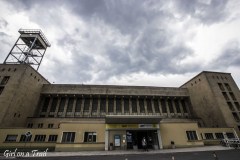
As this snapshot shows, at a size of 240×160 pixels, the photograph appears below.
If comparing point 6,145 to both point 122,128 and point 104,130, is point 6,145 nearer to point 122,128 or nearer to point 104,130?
point 104,130

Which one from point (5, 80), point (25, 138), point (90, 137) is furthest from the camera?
point (5, 80)

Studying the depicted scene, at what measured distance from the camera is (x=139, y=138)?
80.8ft

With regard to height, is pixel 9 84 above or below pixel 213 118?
above

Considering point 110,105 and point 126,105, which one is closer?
point 110,105

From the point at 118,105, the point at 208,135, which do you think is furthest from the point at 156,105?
the point at 208,135

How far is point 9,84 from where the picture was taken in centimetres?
2852

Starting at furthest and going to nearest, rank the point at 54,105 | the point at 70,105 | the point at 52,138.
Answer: the point at 70,105
the point at 54,105
the point at 52,138

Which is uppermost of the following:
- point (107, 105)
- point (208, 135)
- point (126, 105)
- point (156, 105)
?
point (156, 105)

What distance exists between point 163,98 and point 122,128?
71.7 ft

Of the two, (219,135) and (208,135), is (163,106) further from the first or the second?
(219,135)

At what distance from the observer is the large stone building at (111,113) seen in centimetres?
2283

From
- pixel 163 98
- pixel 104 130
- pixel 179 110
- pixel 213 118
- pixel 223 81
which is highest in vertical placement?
pixel 223 81

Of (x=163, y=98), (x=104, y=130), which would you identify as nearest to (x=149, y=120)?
(x=104, y=130)

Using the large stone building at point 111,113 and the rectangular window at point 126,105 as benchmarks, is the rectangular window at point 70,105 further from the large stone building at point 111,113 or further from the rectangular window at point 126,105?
the rectangular window at point 126,105
